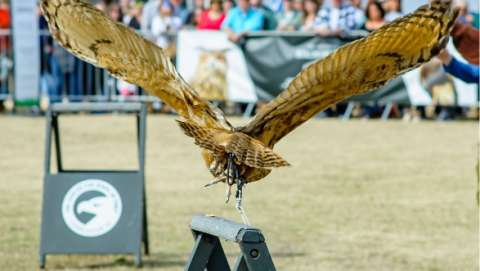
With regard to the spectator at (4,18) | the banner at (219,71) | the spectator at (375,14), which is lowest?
the banner at (219,71)

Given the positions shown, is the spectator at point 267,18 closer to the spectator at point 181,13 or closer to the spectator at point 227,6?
the spectator at point 227,6

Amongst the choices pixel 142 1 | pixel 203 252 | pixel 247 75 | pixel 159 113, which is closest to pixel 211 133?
pixel 203 252

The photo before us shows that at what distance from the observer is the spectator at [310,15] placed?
21688mm

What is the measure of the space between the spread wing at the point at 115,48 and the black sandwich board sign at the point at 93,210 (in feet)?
12.6

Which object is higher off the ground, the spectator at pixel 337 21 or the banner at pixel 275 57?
the spectator at pixel 337 21

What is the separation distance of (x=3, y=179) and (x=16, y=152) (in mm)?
2813

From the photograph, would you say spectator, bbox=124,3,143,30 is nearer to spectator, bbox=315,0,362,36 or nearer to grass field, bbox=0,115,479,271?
grass field, bbox=0,115,479,271

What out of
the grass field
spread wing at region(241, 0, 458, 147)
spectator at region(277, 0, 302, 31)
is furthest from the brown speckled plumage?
spectator at region(277, 0, 302, 31)

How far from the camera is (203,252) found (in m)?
6.04

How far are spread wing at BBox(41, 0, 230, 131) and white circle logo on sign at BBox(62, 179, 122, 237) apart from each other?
3.99 m

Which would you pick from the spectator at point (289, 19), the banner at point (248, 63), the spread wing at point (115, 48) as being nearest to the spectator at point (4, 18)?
the banner at point (248, 63)

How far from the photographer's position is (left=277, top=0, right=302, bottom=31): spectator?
22.0 m

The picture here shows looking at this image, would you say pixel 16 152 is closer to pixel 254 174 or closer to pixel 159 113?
pixel 159 113

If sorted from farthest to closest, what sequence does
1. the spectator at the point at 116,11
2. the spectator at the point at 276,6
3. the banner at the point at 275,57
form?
the spectator at the point at 276,6 < the spectator at the point at 116,11 < the banner at the point at 275,57
